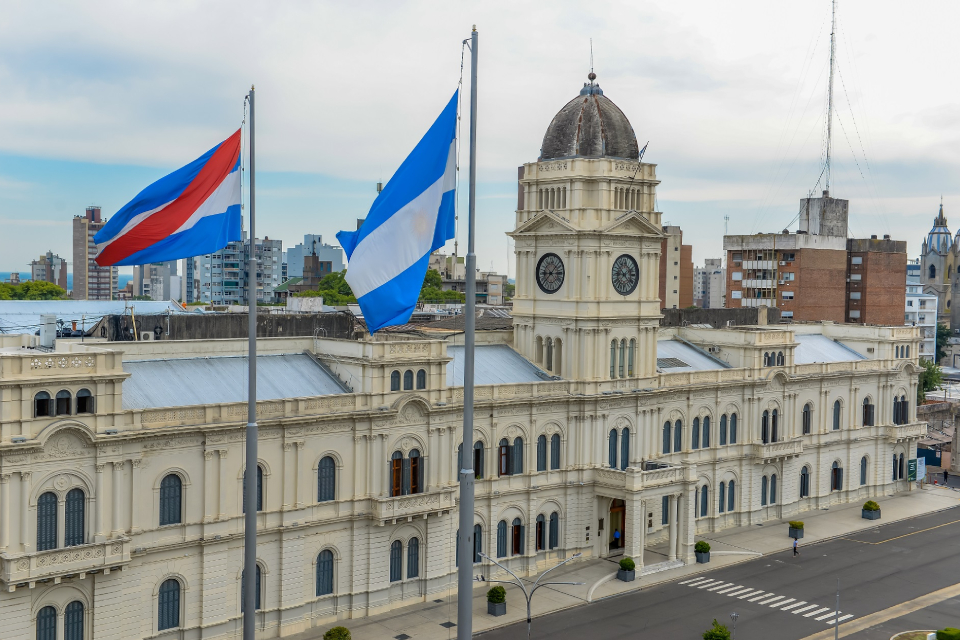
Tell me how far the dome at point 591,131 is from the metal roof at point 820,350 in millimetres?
31611

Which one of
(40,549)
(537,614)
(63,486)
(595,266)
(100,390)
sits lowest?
(537,614)

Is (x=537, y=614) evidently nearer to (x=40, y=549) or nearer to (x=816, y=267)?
(x=40, y=549)

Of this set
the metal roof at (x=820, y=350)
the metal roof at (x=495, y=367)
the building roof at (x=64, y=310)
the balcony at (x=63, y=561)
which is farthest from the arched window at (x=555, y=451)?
the building roof at (x=64, y=310)

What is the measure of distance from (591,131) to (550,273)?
1052 centimetres

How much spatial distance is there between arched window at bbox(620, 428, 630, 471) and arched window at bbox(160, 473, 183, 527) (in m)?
33.3

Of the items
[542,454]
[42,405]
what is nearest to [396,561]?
[542,454]

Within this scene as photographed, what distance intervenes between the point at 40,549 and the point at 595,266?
40069mm

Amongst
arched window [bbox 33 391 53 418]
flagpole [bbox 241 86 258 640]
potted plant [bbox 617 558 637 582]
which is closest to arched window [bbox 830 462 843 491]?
potted plant [bbox 617 558 637 582]

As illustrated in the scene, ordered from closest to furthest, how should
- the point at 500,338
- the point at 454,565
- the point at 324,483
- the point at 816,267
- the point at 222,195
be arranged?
the point at 222,195, the point at 324,483, the point at 454,565, the point at 500,338, the point at 816,267

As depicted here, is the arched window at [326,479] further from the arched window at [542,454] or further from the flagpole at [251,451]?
the flagpole at [251,451]

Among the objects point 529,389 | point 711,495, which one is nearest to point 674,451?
point 711,495

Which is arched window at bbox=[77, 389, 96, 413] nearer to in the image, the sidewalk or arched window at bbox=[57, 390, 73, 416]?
arched window at bbox=[57, 390, 73, 416]

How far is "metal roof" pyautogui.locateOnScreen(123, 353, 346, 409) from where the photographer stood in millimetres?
53250

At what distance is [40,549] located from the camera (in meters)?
46.2
